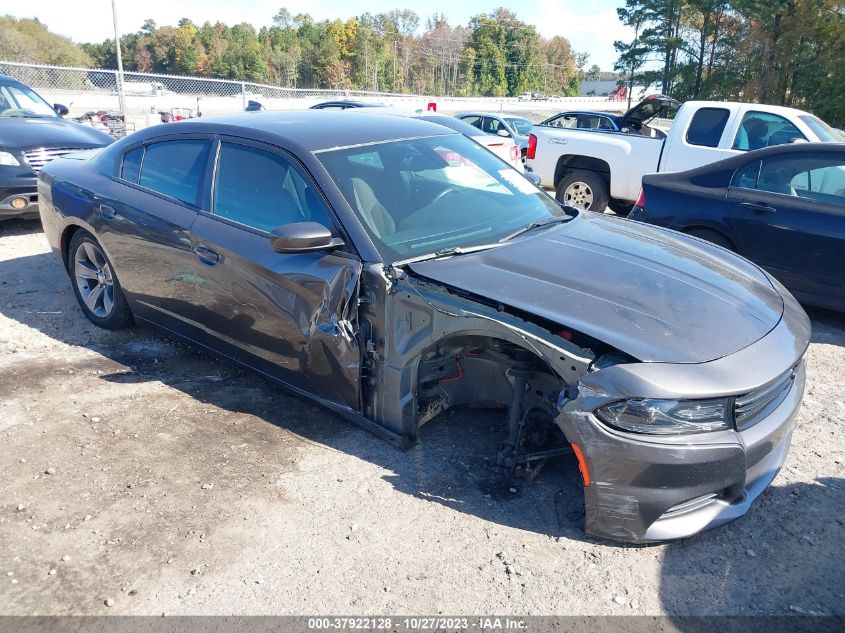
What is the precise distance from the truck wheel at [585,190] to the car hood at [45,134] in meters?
6.49

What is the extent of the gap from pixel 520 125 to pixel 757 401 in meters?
16.4

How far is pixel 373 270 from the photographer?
3188 millimetres

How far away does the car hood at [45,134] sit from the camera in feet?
25.5

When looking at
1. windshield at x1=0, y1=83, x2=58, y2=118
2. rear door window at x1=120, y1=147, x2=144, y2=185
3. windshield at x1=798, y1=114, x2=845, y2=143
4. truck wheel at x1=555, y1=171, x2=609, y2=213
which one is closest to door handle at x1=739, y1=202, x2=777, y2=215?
windshield at x1=798, y1=114, x2=845, y2=143

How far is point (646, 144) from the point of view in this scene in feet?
29.8

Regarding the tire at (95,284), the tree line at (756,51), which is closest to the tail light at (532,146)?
the tire at (95,284)

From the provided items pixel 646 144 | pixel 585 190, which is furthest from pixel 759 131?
pixel 585 190

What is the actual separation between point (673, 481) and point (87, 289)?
457 centimetres

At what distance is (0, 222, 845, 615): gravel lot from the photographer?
252 centimetres

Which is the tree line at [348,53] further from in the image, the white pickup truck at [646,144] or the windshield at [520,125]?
the white pickup truck at [646,144]

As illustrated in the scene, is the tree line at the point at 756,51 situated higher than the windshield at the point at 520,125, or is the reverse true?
the tree line at the point at 756,51

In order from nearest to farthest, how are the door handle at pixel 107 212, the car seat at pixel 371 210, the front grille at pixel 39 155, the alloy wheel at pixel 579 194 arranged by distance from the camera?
the car seat at pixel 371 210 → the door handle at pixel 107 212 → the front grille at pixel 39 155 → the alloy wheel at pixel 579 194

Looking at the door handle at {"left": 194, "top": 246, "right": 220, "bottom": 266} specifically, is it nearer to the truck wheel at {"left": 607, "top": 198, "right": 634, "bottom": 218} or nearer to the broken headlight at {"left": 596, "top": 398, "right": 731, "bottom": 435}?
the broken headlight at {"left": 596, "top": 398, "right": 731, "bottom": 435}

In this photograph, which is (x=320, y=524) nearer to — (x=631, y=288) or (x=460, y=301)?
(x=460, y=301)
